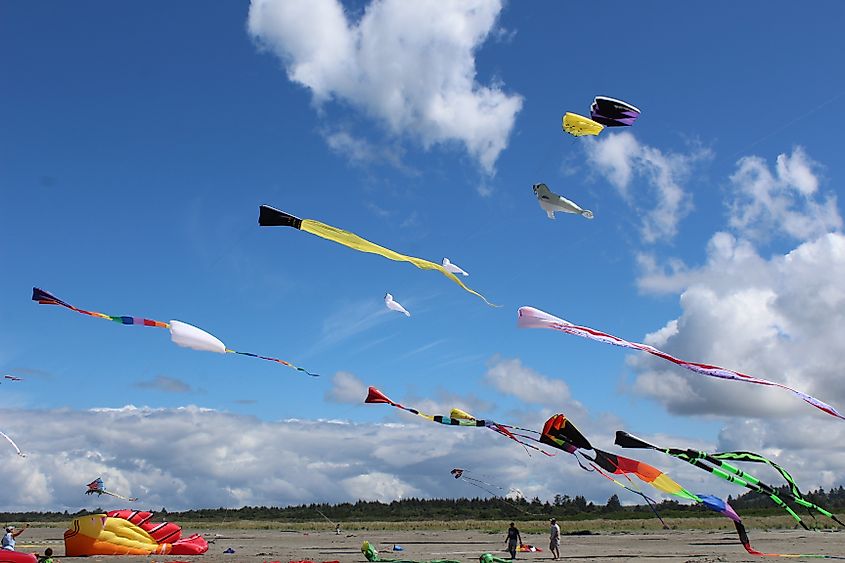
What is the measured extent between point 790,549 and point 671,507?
225 ft

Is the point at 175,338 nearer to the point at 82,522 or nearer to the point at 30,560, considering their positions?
the point at 30,560

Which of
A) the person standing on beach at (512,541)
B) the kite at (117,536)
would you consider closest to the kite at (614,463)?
the person standing on beach at (512,541)

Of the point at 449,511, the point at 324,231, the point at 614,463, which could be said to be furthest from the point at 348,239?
the point at 449,511

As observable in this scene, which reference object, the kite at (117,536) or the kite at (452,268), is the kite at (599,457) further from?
the kite at (117,536)

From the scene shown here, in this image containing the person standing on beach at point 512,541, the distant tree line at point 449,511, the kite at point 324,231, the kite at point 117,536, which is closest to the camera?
the kite at point 324,231

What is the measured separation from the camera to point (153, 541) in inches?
1061

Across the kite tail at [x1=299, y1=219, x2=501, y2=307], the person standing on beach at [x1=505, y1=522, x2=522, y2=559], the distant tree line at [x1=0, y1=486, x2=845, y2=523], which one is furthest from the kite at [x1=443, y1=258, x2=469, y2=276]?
the distant tree line at [x1=0, y1=486, x2=845, y2=523]

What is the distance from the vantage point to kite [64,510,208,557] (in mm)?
→ 25550

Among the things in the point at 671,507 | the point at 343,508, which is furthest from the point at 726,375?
the point at 343,508

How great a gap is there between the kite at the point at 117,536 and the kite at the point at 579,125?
20.7 metres

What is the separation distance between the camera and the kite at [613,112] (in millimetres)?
15750

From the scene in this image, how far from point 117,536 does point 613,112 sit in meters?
21.7

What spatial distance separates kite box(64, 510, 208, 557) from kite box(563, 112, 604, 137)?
20667mm

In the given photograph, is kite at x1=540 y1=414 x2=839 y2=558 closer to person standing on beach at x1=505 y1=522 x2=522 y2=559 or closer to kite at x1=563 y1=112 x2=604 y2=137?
kite at x1=563 y1=112 x2=604 y2=137
